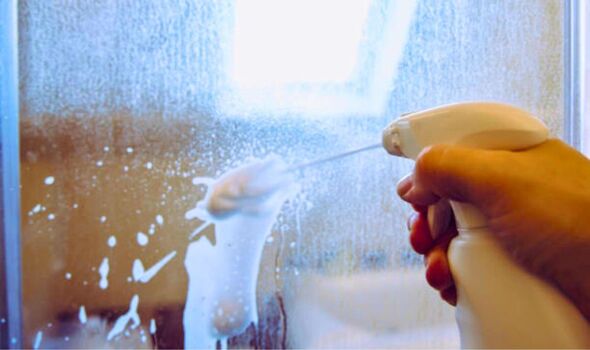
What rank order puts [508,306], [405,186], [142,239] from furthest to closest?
[142,239]
[405,186]
[508,306]

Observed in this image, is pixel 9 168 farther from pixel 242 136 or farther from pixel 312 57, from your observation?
pixel 312 57

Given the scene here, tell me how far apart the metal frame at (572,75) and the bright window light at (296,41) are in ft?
1.00

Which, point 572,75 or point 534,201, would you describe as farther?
point 572,75

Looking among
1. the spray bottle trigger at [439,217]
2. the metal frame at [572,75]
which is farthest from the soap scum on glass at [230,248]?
the metal frame at [572,75]

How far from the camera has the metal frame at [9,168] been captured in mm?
551

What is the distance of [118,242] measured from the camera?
58 centimetres

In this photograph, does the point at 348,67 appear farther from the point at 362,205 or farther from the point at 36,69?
the point at 36,69

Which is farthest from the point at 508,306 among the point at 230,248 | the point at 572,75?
the point at 572,75

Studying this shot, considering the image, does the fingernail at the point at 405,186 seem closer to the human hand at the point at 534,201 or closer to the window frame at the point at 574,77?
the human hand at the point at 534,201

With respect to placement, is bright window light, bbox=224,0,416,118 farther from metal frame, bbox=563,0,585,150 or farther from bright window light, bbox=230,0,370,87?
metal frame, bbox=563,0,585,150

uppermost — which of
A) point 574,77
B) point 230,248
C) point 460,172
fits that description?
point 574,77

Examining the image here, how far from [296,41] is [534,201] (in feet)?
1.22

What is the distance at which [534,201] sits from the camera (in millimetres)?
334

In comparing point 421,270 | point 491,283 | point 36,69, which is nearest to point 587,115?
point 421,270
